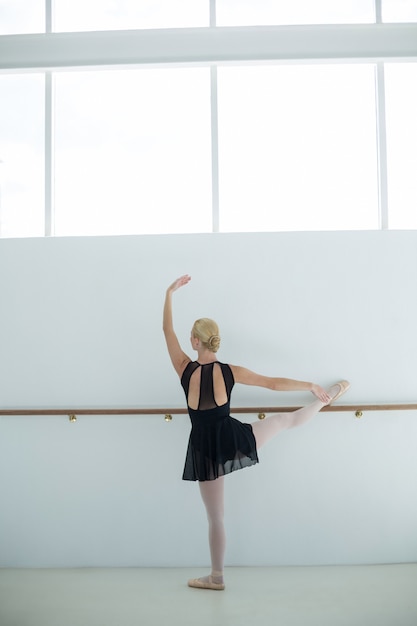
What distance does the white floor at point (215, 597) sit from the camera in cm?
274

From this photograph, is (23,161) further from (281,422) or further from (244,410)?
(281,422)

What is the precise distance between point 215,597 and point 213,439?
73 centimetres

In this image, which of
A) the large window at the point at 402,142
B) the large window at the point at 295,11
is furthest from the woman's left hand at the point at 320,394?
the large window at the point at 295,11

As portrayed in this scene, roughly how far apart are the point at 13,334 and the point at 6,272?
356 millimetres

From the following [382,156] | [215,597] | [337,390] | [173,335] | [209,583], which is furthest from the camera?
[382,156]

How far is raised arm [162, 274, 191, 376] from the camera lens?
3242 millimetres

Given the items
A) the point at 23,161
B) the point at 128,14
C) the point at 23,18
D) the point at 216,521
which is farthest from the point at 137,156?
the point at 216,521

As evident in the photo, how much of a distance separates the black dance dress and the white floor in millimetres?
574

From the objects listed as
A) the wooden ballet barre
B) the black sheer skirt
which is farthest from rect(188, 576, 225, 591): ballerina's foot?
the wooden ballet barre

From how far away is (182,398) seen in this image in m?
3.57

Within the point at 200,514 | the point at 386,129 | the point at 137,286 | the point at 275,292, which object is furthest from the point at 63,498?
the point at 386,129

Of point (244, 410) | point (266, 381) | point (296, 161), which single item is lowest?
point (244, 410)

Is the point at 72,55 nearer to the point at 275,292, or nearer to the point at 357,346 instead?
the point at 275,292

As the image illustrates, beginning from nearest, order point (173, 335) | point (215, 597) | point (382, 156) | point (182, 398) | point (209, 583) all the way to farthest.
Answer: point (215, 597), point (209, 583), point (173, 335), point (182, 398), point (382, 156)
